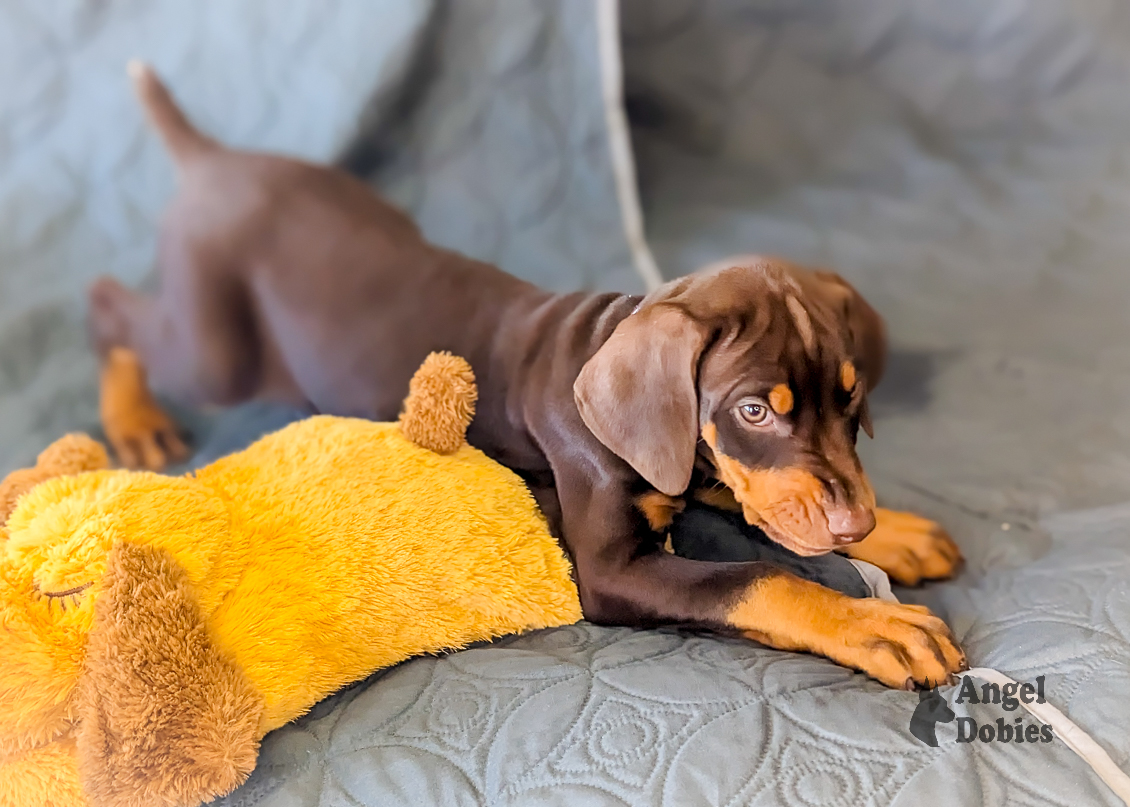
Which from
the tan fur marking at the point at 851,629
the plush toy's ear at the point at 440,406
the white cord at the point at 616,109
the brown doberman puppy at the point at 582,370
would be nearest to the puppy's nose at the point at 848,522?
the brown doberman puppy at the point at 582,370

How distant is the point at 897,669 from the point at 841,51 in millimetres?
2193

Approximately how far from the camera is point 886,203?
2531mm

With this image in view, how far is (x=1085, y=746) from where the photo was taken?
1.06 m

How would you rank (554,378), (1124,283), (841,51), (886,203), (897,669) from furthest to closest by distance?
1. (841,51)
2. (886,203)
3. (1124,283)
4. (554,378)
5. (897,669)

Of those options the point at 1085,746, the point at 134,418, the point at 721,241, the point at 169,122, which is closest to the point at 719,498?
the point at 1085,746

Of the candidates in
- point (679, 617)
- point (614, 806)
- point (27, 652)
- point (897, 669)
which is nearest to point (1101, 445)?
point (897, 669)

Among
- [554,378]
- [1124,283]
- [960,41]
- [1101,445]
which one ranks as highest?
[960,41]

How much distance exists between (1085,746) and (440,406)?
1.00 m

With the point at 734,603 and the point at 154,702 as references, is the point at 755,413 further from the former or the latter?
the point at 154,702

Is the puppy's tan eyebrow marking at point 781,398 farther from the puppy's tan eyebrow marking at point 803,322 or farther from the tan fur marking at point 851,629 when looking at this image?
the tan fur marking at point 851,629

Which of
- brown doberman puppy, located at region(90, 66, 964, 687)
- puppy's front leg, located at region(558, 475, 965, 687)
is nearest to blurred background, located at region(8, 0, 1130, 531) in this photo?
brown doberman puppy, located at region(90, 66, 964, 687)

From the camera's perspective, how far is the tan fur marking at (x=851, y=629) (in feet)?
4.02

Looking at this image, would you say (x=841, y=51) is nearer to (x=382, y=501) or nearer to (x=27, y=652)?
→ (x=382, y=501)

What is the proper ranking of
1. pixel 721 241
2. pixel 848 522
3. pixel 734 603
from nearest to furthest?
pixel 848 522 < pixel 734 603 < pixel 721 241
